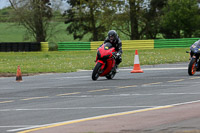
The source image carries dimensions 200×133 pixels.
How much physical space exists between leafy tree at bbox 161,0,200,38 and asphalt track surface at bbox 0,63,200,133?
151 feet

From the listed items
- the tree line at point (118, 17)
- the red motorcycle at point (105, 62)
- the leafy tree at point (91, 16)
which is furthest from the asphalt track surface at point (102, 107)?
the leafy tree at point (91, 16)

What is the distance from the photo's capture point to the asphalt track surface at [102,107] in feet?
25.9

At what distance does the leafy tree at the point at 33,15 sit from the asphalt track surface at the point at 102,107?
1555 inches

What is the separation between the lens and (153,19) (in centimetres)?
6562

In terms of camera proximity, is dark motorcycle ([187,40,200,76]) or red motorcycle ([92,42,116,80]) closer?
red motorcycle ([92,42,116,80])

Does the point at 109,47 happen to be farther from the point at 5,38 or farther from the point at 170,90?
the point at 5,38

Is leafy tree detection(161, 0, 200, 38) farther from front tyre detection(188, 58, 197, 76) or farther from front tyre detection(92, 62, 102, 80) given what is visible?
front tyre detection(92, 62, 102, 80)

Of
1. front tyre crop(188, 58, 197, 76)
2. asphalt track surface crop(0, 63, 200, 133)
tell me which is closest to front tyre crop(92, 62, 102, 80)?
asphalt track surface crop(0, 63, 200, 133)

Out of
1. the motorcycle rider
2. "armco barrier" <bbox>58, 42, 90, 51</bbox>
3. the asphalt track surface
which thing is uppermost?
the motorcycle rider

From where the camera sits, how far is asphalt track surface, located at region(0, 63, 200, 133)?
7892mm

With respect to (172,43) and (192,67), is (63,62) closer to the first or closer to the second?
(192,67)

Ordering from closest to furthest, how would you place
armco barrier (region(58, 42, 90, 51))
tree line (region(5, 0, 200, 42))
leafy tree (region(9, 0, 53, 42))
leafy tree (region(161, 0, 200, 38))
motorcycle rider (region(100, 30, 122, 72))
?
1. motorcycle rider (region(100, 30, 122, 72))
2. armco barrier (region(58, 42, 90, 51))
3. leafy tree (region(9, 0, 53, 42))
4. tree line (region(5, 0, 200, 42))
5. leafy tree (region(161, 0, 200, 38))

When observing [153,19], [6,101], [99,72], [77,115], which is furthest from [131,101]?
[153,19]

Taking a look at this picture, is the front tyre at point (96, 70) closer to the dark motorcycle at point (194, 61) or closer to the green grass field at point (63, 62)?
the dark motorcycle at point (194, 61)
